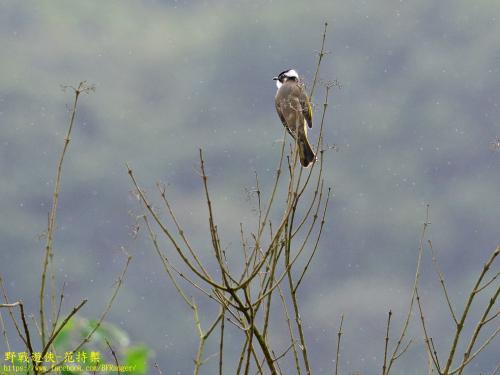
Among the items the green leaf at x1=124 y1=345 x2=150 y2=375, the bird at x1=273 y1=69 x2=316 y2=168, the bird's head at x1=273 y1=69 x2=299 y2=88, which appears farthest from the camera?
the bird's head at x1=273 y1=69 x2=299 y2=88

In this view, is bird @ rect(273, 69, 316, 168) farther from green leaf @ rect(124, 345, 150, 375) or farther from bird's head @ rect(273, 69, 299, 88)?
green leaf @ rect(124, 345, 150, 375)

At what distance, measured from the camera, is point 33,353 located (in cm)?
184

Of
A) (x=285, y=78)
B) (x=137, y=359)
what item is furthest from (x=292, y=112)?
(x=137, y=359)

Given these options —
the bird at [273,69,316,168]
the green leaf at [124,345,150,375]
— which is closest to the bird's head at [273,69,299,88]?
the bird at [273,69,316,168]

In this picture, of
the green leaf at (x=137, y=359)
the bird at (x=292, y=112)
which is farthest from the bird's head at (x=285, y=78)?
the green leaf at (x=137, y=359)

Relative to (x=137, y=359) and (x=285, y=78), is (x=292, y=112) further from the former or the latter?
(x=137, y=359)

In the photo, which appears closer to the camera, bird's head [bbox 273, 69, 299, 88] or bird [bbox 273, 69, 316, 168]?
bird [bbox 273, 69, 316, 168]

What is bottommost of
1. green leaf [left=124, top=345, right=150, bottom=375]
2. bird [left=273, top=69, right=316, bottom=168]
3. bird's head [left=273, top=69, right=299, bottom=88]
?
green leaf [left=124, top=345, right=150, bottom=375]

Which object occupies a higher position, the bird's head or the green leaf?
the bird's head

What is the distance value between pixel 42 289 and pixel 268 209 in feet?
2.53

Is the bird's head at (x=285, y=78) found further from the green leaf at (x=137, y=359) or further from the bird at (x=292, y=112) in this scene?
the green leaf at (x=137, y=359)

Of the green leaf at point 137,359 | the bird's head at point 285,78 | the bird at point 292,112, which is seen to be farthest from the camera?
the bird's head at point 285,78

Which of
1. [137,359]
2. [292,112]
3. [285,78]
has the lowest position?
[137,359]

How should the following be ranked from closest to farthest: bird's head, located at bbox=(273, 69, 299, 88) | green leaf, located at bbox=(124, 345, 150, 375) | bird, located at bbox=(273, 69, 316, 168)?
green leaf, located at bbox=(124, 345, 150, 375)
bird, located at bbox=(273, 69, 316, 168)
bird's head, located at bbox=(273, 69, 299, 88)
